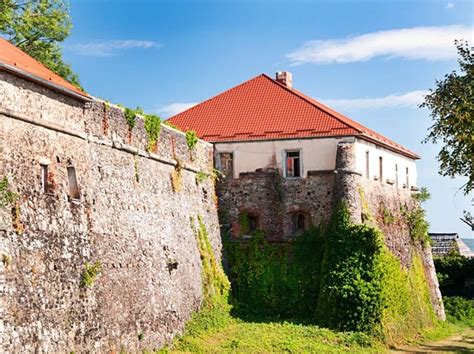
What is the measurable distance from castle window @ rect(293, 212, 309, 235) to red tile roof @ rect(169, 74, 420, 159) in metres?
3.08

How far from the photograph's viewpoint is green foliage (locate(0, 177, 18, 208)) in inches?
680

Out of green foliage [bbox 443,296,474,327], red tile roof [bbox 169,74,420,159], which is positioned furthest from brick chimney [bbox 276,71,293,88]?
green foliage [bbox 443,296,474,327]

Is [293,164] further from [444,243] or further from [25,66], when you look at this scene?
[444,243]

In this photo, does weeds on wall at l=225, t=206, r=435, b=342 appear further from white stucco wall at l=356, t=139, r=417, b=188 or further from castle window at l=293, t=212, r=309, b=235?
white stucco wall at l=356, t=139, r=417, b=188

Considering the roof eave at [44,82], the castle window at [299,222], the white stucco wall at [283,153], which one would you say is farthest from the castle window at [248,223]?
the roof eave at [44,82]

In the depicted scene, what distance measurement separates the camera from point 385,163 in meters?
35.7

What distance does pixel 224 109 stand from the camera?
3444 cm

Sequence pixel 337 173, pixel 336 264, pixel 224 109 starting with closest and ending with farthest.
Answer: pixel 336 264
pixel 337 173
pixel 224 109

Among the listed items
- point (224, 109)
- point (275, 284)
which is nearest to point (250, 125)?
point (224, 109)

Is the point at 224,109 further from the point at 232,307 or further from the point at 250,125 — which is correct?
the point at 232,307

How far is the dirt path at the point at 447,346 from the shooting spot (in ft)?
97.9

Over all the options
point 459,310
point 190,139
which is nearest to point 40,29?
point 190,139

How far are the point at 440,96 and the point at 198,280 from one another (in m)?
10.2

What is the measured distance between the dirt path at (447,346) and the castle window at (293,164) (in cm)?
766
